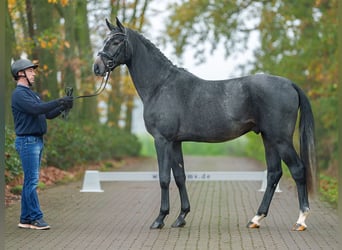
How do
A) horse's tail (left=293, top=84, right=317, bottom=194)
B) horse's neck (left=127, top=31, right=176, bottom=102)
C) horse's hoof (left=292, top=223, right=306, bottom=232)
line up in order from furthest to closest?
horse's neck (left=127, top=31, right=176, bottom=102), horse's tail (left=293, top=84, right=317, bottom=194), horse's hoof (left=292, top=223, right=306, bottom=232)

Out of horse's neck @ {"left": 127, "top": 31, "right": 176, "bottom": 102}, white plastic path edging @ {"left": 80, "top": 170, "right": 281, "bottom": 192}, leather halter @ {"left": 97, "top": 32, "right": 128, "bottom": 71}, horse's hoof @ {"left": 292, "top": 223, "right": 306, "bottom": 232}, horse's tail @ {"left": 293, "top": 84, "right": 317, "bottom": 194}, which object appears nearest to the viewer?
horse's hoof @ {"left": 292, "top": 223, "right": 306, "bottom": 232}

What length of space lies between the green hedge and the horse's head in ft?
14.5

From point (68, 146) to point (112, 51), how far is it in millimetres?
10055

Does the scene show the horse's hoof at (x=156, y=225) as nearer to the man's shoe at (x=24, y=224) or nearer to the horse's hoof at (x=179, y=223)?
the horse's hoof at (x=179, y=223)

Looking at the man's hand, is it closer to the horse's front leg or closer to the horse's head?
the horse's head

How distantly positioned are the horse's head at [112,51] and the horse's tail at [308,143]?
2.28 m

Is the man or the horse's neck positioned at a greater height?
the horse's neck

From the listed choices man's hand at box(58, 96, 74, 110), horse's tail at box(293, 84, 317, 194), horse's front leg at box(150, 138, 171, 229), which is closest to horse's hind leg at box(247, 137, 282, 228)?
horse's tail at box(293, 84, 317, 194)

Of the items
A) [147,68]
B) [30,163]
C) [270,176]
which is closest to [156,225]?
[270,176]

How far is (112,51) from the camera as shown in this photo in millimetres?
10273

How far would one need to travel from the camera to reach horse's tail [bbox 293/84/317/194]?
996 centimetres

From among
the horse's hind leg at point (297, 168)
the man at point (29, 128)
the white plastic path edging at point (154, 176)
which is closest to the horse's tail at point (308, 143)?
the horse's hind leg at point (297, 168)

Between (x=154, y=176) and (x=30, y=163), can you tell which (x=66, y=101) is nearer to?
(x=30, y=163)

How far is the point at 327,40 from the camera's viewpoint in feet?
70.4
